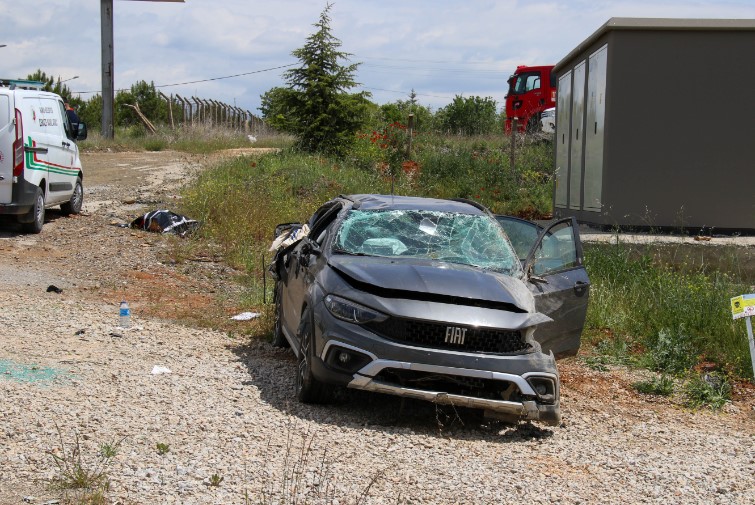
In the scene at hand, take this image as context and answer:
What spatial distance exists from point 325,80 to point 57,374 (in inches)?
743

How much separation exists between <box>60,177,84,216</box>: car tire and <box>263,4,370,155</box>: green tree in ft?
27.1

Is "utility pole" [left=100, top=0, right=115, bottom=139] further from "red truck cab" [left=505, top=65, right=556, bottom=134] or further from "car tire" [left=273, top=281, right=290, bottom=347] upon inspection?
"car tire" [left=273, top=281, right=290, bottom=347]

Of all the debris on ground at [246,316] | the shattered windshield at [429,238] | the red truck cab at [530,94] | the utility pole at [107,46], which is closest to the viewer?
the shattered windshield at [429,238]

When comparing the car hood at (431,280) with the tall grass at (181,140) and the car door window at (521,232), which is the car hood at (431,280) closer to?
the car door window at (521,232)

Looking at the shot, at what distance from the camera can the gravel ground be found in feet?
17.1

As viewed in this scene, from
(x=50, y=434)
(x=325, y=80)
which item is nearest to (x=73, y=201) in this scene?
(x=325, y=80)

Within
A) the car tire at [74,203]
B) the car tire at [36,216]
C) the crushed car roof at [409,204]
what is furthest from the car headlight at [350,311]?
the car tire at [74,203]

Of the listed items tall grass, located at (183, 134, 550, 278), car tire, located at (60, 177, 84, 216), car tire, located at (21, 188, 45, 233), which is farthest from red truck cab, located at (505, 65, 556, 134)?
car tire, located at (21, 188, 45, 233)

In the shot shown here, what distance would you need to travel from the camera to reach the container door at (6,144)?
14.6 meters

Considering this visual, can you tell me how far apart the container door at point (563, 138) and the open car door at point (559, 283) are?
1062cm

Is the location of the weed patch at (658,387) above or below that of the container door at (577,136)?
below

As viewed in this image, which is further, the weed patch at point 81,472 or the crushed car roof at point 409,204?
the crushed car roof at point 409,204

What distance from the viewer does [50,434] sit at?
570cm

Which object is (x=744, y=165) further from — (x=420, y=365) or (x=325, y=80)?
(x=325, y=80)
